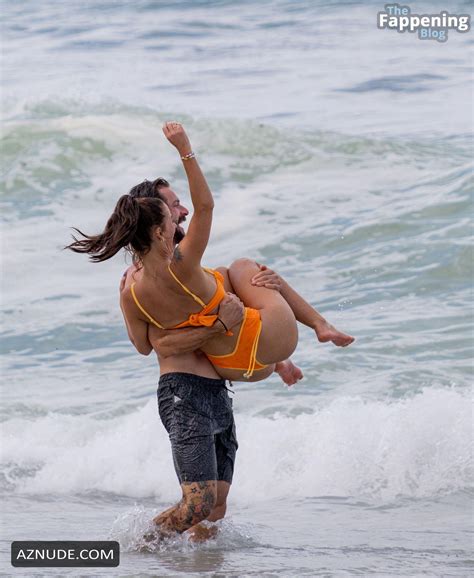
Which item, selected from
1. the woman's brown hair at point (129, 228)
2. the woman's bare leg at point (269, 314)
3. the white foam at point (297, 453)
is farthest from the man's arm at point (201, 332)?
the white foam at point (297, 453)

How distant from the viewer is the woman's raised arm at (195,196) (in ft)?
15.2

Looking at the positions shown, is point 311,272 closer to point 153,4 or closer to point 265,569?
point 265,569

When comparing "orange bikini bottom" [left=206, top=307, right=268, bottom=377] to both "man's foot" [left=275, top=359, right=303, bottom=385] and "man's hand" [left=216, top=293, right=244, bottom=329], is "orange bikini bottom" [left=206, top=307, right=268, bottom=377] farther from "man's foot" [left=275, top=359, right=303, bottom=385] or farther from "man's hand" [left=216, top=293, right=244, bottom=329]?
"man's foot" [left=275, top=359, right=303, bottom=385]

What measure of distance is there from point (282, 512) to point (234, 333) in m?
1.94

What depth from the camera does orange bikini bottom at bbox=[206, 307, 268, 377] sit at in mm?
4980

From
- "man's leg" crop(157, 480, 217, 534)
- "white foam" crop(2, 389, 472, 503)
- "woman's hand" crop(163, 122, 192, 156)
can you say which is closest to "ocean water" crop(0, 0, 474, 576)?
"white foam" crop(2, 389, 472, 503)

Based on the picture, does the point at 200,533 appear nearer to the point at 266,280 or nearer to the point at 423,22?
the point at 266,280

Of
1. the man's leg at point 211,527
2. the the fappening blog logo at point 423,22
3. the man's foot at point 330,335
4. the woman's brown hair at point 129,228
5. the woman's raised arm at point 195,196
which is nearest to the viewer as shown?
the woman's raised arm at point 195,196

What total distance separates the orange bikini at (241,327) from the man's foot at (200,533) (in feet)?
2.49

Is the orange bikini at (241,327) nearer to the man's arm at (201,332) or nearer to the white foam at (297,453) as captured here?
the man's arm at (201,332)

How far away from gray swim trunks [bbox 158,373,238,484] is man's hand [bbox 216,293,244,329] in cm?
31

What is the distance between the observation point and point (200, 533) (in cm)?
535

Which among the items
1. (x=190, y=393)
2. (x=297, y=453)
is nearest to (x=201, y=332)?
(x=190, y=393)

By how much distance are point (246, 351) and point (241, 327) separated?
0.12m
